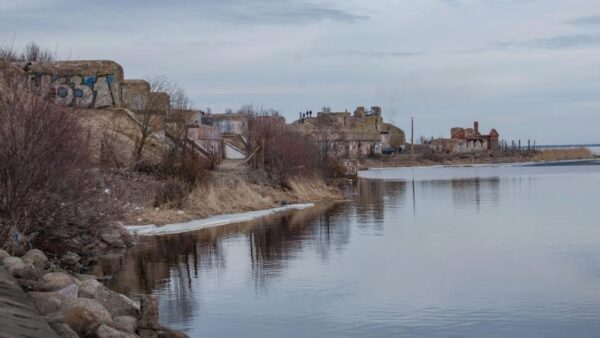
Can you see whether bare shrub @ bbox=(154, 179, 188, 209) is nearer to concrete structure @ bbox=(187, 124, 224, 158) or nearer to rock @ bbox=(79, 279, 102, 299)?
concrete structure @ bbox=(187, 124, 224, 158)

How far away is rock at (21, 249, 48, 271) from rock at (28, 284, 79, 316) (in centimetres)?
291

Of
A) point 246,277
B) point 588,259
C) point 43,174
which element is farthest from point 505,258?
point 43,174

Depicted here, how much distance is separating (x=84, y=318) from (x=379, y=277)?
904 centimetres

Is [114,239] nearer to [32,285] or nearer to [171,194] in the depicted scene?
[171,194]

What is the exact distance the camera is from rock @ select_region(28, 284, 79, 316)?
11836 millimetres

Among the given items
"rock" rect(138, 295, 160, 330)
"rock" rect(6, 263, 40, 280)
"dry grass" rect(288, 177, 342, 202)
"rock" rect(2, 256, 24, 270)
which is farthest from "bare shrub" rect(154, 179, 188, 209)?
"rock" rect(138, 295, 160, 330)

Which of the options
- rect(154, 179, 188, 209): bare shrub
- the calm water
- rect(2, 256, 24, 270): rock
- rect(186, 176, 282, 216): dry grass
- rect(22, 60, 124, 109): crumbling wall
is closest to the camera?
rect(2, 256, 24, 270): rock

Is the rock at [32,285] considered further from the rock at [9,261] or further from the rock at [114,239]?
the rock at [114,239]

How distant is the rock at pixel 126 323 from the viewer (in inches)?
484

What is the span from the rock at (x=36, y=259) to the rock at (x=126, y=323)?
3.05 metres

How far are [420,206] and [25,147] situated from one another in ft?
83.2

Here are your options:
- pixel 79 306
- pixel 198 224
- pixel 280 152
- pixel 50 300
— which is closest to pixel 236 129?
pixel 280 152

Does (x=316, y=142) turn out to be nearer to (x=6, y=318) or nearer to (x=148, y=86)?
(x=148, y=86)

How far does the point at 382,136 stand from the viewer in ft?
477
